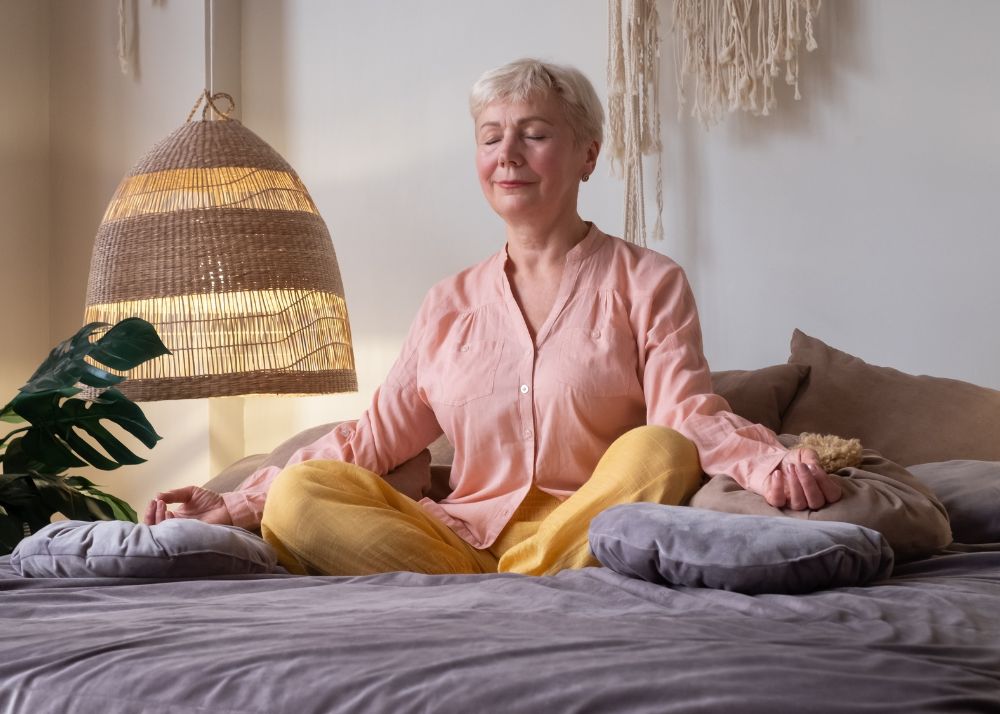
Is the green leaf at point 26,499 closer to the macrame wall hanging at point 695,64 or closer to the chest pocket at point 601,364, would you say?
the chest pocket at point 601,364

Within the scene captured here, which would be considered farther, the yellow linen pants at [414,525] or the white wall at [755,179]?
the white wall at [755,179]

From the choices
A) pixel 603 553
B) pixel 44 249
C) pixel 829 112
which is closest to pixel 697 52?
pixel 829 112

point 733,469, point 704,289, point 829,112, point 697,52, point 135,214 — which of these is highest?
point 697,52

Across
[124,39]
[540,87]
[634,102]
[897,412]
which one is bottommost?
[897,412]

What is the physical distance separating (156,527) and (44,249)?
219 cm

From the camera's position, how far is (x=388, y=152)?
9.90ft

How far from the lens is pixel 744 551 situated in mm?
1243

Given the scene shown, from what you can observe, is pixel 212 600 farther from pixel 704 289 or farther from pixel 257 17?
pixel 257 17

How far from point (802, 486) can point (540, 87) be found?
845mm

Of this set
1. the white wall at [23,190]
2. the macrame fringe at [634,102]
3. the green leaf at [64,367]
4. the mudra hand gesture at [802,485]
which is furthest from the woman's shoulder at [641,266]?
the white wall at [23,190]

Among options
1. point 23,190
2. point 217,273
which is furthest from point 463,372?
point 23,190

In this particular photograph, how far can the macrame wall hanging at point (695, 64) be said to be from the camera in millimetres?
2467

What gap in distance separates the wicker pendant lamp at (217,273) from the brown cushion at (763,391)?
909 millimetres

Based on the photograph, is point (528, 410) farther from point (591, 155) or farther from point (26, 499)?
point (26, 499)
